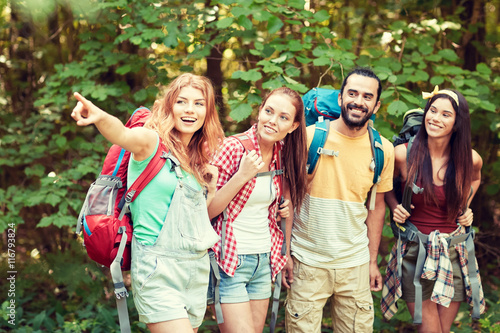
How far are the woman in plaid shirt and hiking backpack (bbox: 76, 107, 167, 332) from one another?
0.52 metres

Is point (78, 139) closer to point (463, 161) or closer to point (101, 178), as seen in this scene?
point (101, 178)

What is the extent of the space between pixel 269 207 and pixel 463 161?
138cm

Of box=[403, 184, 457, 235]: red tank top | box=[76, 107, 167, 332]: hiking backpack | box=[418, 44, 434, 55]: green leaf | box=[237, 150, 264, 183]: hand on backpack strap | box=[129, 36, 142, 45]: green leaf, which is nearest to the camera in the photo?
box=[76, 107, 167, 332]: hiking backpack

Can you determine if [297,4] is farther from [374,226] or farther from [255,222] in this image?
[255,222]

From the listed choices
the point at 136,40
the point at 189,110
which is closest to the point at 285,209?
the point at 189,110

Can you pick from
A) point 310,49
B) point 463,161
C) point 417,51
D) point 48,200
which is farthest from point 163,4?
point 463,161

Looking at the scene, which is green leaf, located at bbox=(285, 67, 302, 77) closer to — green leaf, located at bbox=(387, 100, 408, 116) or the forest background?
the forest background

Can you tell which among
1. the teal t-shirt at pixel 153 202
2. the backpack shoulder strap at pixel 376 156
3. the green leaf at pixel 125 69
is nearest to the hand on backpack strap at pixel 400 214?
the backpack shoulder strap at pixel 376 156

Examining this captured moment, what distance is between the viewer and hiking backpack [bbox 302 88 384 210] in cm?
311

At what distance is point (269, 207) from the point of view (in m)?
3.02

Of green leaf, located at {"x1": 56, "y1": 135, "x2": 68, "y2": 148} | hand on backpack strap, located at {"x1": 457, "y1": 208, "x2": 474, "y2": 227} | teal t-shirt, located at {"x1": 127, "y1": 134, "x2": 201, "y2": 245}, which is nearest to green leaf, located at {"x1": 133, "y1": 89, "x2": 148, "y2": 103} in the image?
green leaf, located at {"x1": 56, "y1": 135, "x2": 68, "y2": 148}

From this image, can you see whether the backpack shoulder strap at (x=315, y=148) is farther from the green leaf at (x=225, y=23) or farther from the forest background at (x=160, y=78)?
the green leaf at (x=225, y=23)

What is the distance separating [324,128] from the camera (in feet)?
10.3

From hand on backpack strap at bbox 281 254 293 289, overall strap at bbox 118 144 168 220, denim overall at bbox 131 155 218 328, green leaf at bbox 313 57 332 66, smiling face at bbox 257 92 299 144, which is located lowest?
hand on backpack strap at bbox 281 254 293 289
